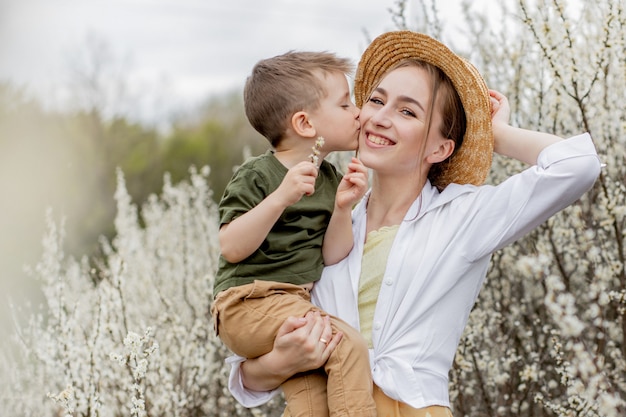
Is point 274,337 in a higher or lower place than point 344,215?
lower

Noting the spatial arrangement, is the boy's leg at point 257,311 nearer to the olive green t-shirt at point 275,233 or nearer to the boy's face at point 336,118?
the olive green t-shirt at point 275,233

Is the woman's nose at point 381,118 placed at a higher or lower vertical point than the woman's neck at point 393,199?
higher

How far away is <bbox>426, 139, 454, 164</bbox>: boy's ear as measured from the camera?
2.35 metres

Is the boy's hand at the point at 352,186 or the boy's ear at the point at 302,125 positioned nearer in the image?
the boy's hand at the point at 352,186

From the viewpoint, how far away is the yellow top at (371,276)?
2.19m

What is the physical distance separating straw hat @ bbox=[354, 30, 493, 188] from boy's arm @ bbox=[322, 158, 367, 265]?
13.8 inches

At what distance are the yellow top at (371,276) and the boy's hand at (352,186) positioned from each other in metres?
0.15

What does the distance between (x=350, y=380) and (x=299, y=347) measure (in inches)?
5.9

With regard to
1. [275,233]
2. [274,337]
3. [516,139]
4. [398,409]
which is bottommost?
[398,409]

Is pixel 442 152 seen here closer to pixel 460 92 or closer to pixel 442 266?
pixel 460 92

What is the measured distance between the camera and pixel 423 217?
221 centimetres

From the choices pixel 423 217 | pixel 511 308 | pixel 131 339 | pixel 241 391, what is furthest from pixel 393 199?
pixel 511 308

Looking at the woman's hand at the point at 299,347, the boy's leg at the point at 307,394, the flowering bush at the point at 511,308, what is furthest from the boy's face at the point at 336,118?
the flowering bush at the point at 511,308

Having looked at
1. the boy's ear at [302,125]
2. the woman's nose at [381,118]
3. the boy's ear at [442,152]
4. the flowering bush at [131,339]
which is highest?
the woman's nose at [381,118]
